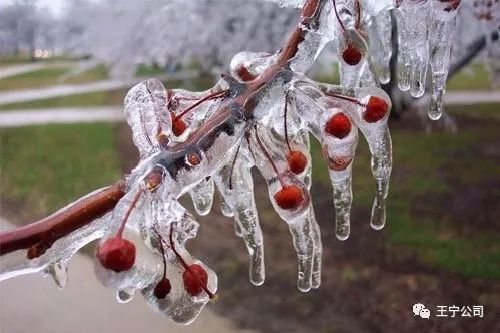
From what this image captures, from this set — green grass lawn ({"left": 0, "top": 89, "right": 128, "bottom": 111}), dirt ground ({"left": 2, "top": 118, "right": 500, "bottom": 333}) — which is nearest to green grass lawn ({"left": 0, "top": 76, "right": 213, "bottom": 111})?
green grass lawn ({"left": 0, "top": 89, "right": 128, "bottom": 111})

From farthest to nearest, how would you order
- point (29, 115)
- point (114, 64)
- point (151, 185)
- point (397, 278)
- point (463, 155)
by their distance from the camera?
point (29, 115)
point (114, 64)
point (463, 155)
point (397, 278)
point (151, 185)

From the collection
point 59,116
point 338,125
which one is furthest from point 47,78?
point 338,125

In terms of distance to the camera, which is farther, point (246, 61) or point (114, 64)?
point (114, 64)

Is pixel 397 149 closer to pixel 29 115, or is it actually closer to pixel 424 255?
pixel 424 255

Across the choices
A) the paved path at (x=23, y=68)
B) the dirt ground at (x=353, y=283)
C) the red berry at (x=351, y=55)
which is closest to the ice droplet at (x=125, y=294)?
the red berry at (x=351, y=55)

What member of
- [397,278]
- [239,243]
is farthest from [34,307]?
[397,278]

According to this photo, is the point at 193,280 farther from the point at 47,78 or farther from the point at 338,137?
the point at 47,78

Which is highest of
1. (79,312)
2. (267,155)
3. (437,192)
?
(267,155)
